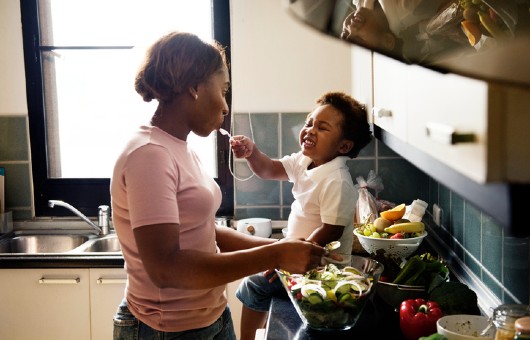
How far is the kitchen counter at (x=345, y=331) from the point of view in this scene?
1750 mm

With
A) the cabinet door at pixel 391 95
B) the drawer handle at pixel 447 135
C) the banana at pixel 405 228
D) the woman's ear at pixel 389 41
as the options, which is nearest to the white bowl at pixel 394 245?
the banana at pixel 405 228

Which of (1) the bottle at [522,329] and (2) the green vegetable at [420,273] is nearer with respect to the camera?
(1) the bottle at [522,329]

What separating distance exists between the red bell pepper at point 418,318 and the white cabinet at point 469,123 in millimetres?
436

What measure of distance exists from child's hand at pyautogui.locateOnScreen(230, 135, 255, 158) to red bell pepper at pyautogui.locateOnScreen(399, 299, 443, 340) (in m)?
0.92

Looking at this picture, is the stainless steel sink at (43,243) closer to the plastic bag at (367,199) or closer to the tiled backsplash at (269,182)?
the tiled backsplash at (269,182)

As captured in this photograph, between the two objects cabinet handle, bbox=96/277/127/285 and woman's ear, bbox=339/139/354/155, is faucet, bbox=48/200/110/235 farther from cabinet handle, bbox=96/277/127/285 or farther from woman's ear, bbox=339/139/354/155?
woman's ear, bbox=339/139/354/155

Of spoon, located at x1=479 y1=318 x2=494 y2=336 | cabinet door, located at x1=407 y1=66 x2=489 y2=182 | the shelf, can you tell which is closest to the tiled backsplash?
spoon, located at x1=479 y1=318 x2=494 y2=336

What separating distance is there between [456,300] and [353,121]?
76cm

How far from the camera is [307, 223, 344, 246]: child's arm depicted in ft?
6.86

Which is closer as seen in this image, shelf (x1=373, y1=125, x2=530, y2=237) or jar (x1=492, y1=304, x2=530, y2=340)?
shelf (x1=373, y1=125, x2=530, y2=237)

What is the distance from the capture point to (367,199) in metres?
2.73

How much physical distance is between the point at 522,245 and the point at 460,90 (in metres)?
0.85

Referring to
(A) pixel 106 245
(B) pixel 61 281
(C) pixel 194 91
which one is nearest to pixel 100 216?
(A) pixel 106 245

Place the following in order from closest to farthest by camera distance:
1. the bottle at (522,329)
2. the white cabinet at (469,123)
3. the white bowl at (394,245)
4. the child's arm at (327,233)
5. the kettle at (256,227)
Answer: the white cabinet at (469,123), the bottle at (522,329), the child's arm at (327,233), the white bowl at (394,245), the kettle at (256,227)
